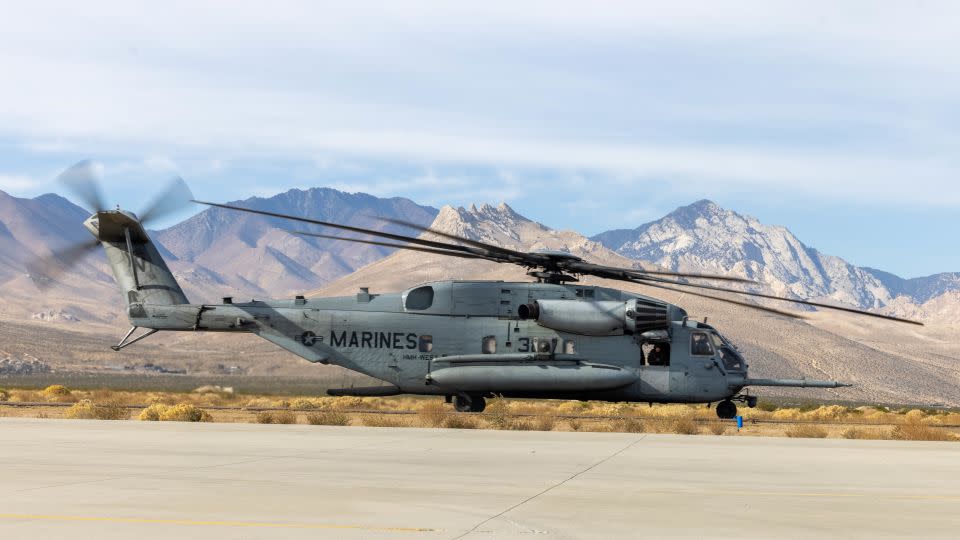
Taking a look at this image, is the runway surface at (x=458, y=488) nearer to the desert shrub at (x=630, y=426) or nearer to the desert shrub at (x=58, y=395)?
the desert shrub at (x=630, y=426)

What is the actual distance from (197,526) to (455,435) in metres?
15.5

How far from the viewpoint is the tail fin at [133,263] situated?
36.0m

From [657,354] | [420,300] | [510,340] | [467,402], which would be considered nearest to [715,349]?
[657,354]

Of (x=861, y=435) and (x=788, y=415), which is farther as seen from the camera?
(x=788, y=415)

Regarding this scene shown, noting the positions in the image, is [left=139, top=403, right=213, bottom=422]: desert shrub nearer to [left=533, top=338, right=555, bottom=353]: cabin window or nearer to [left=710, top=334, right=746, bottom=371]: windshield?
[left=533, top=338, right=555, bottom=353]: cabin window

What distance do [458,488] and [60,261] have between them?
80.8ft

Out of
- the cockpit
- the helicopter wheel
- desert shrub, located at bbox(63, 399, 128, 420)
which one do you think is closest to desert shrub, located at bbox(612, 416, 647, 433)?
the cockpit

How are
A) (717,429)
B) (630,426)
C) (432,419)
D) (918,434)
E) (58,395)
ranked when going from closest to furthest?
(918,434)
(717,429)
(630,426)
(432,419)
(58,395)

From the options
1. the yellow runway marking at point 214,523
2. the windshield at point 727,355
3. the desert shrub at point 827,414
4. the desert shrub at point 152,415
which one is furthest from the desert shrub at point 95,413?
the desert shrub at point 827,414

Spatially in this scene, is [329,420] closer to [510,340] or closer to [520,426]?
[520,426]

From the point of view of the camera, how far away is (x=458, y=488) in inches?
592

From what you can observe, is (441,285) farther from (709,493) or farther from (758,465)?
(709,493)

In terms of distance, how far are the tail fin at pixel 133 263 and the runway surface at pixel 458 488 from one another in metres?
11.3

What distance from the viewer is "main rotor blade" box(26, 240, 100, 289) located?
116 ft
